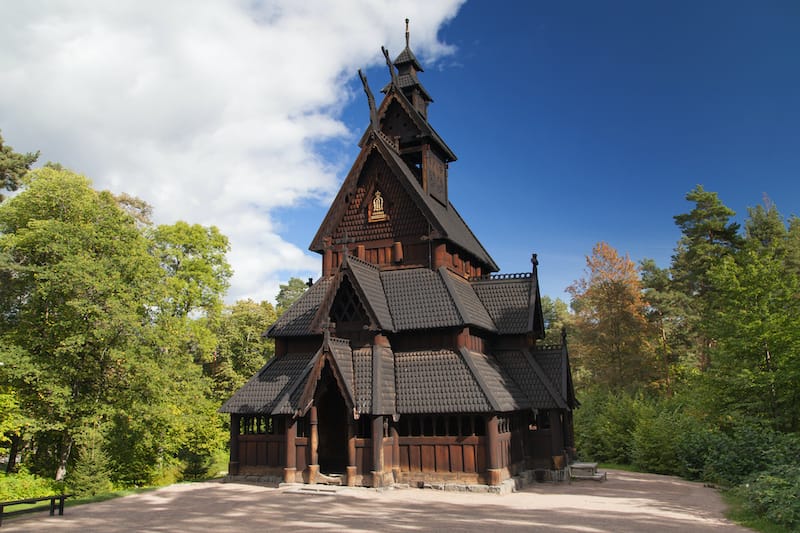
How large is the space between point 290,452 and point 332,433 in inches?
112

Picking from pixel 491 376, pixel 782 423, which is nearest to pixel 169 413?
pixel 491 376

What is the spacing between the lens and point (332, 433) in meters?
22.4

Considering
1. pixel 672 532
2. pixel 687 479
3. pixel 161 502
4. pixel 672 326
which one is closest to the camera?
pixel 672 532

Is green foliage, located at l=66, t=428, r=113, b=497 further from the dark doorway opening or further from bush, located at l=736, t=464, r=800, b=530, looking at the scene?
bush, located at l=736, t=464, r=800, b=530

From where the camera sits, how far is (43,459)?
24.4 metres

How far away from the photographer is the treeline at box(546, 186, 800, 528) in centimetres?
1950

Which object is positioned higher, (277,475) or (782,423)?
(782,423)

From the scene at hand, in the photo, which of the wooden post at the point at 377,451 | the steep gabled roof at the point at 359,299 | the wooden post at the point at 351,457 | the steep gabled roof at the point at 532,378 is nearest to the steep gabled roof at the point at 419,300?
the steep gabled roof at the point at 359,299

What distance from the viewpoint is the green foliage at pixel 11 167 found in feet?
92.5

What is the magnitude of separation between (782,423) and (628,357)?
20.0 meters

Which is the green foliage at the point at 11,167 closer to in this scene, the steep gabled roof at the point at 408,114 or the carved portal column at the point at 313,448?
the steep gabled roof at the point at 408,114

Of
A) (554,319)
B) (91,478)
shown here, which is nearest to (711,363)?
(91,478)

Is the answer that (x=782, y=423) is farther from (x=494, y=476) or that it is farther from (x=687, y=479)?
(x=494, y=476)

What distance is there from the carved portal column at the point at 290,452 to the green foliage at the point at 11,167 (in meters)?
20.8
